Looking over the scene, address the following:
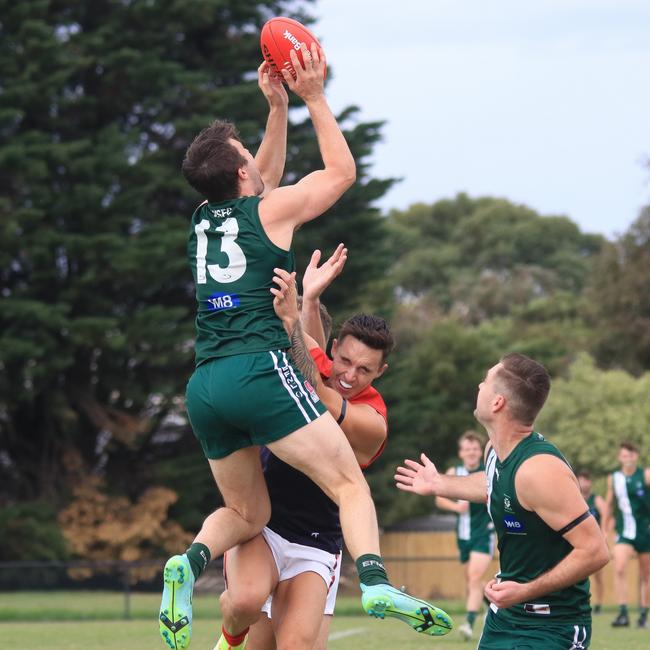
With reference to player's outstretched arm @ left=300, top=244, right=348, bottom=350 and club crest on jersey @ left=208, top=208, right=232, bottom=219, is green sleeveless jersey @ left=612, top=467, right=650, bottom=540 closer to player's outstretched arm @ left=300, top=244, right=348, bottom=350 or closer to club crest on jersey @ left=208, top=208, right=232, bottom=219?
player's outstretched arm @ left=300, top=244, right=348, bottom=350

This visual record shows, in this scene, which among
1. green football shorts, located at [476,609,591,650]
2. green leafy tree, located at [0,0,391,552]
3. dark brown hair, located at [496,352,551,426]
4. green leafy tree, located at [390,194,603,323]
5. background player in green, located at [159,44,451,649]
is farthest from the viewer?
green leafy tree, located at [390,194,603,323]

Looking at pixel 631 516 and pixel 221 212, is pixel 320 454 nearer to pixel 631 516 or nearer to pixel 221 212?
pixel 221 212

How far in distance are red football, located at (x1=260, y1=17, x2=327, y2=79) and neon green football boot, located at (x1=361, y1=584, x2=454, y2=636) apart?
282cm

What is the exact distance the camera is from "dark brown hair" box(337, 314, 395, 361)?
23.8 ft

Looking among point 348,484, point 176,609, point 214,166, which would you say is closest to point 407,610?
point 348,484

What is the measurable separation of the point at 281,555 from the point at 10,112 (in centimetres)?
2553

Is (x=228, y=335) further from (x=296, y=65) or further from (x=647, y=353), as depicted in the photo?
(x=647, y=353)

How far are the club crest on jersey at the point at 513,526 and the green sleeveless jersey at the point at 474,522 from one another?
36.2ft

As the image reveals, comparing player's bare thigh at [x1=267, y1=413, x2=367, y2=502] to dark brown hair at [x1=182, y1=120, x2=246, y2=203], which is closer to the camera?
player's bare thigh at [x1=267, y1=413, x2=367, y2=502]

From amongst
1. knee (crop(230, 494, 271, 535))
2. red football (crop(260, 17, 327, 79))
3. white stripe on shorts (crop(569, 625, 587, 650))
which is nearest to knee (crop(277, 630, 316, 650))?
knee (crop(230, 494, 271, 535))

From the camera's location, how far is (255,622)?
7.39 m

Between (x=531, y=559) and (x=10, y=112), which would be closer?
(x=531, y=559)

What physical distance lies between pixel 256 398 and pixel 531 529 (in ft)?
4.87

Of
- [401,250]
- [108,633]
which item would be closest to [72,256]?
[108,633]
